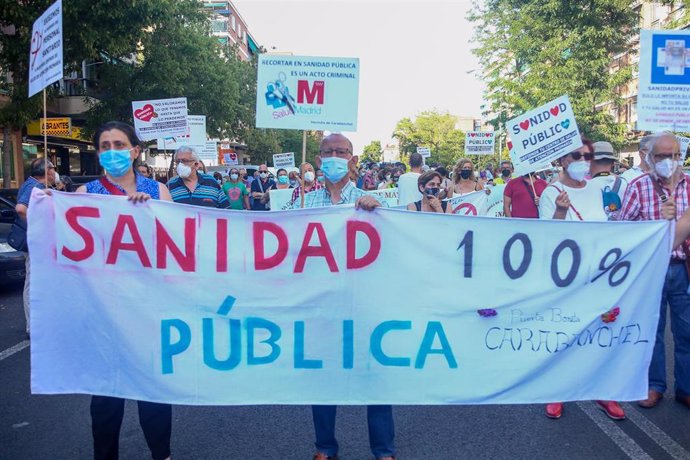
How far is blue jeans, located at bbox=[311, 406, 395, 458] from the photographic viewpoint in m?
3.50

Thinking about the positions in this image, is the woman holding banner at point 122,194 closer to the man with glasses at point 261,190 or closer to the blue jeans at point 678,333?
the blue jeans at point 678,333

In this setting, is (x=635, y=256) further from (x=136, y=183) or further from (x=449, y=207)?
(x=449, y=207)

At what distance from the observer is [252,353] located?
3414 millimetres

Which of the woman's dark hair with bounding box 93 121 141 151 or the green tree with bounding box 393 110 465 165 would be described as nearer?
the woman's dark hair with bounding box 93 121 141 151

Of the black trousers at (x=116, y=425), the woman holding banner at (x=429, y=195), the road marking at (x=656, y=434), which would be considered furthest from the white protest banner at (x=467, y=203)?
the black trousers at (x=116, y=425)

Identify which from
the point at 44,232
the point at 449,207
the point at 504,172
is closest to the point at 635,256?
the point at 44,232

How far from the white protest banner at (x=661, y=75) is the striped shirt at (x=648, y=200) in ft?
2.16

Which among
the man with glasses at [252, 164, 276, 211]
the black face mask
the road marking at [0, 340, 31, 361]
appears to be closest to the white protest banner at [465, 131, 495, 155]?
the man with glasses at [252, 164, 276, 211]

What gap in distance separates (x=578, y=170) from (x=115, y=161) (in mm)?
3149

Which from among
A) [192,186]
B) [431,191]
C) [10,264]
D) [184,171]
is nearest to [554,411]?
[431,191]

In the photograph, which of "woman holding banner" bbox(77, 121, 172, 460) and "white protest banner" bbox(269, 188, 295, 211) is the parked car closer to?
"white protest banner" bbox(269, 188, 295, 211)

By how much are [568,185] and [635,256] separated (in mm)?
1223

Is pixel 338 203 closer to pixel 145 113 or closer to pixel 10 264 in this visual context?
pixel 10 264

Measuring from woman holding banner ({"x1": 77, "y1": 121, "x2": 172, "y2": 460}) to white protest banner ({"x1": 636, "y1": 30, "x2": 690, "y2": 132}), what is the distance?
12.3 feet
